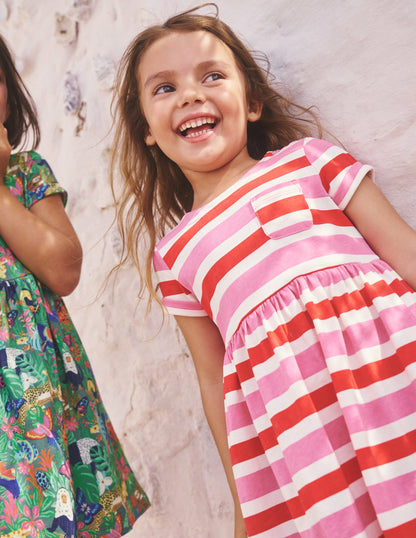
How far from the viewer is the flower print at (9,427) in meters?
1.10

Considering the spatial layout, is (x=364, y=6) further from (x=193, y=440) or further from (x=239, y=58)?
(x=193, y=440)

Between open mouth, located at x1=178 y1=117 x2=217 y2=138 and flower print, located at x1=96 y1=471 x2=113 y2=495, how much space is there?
689 millimetres

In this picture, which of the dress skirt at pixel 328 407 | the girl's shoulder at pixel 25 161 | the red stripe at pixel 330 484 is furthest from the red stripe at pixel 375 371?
the girl's shoulder at pixel 25 161

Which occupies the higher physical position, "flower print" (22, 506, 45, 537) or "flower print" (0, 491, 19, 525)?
"flower print" (0, 491, 19, 525)

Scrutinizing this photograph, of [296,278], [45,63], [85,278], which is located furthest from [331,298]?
[45,63]

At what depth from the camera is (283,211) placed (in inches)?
44.3

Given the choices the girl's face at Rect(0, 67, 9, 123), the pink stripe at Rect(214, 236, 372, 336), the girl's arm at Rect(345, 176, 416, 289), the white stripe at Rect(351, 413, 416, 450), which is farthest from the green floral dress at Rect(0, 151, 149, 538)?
the girl's arm at Rect(345, 176, 416, 289)

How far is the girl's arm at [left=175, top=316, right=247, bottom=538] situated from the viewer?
1268 mm

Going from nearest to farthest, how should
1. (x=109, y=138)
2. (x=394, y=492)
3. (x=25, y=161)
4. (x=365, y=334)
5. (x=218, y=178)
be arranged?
(x=394, y=492) → (x=365, y=334) → (x=218, y=178) → (x=25, y=161) → (x=109, y=138)

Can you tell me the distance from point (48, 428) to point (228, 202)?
54 centimetres

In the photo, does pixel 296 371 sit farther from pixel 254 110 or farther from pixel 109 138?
pixel 109 138

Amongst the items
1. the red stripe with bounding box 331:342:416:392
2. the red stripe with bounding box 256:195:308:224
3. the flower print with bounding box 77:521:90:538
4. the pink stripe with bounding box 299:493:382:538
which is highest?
the red stripe with bounding box 256:195:308:224

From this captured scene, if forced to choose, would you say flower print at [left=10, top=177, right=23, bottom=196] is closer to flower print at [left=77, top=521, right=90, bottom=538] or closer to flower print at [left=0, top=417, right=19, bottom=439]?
flower print at [left=0, top=417, right=19, bottom=439]

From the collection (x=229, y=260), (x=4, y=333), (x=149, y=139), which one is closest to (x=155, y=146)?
(x=149, y=139)
